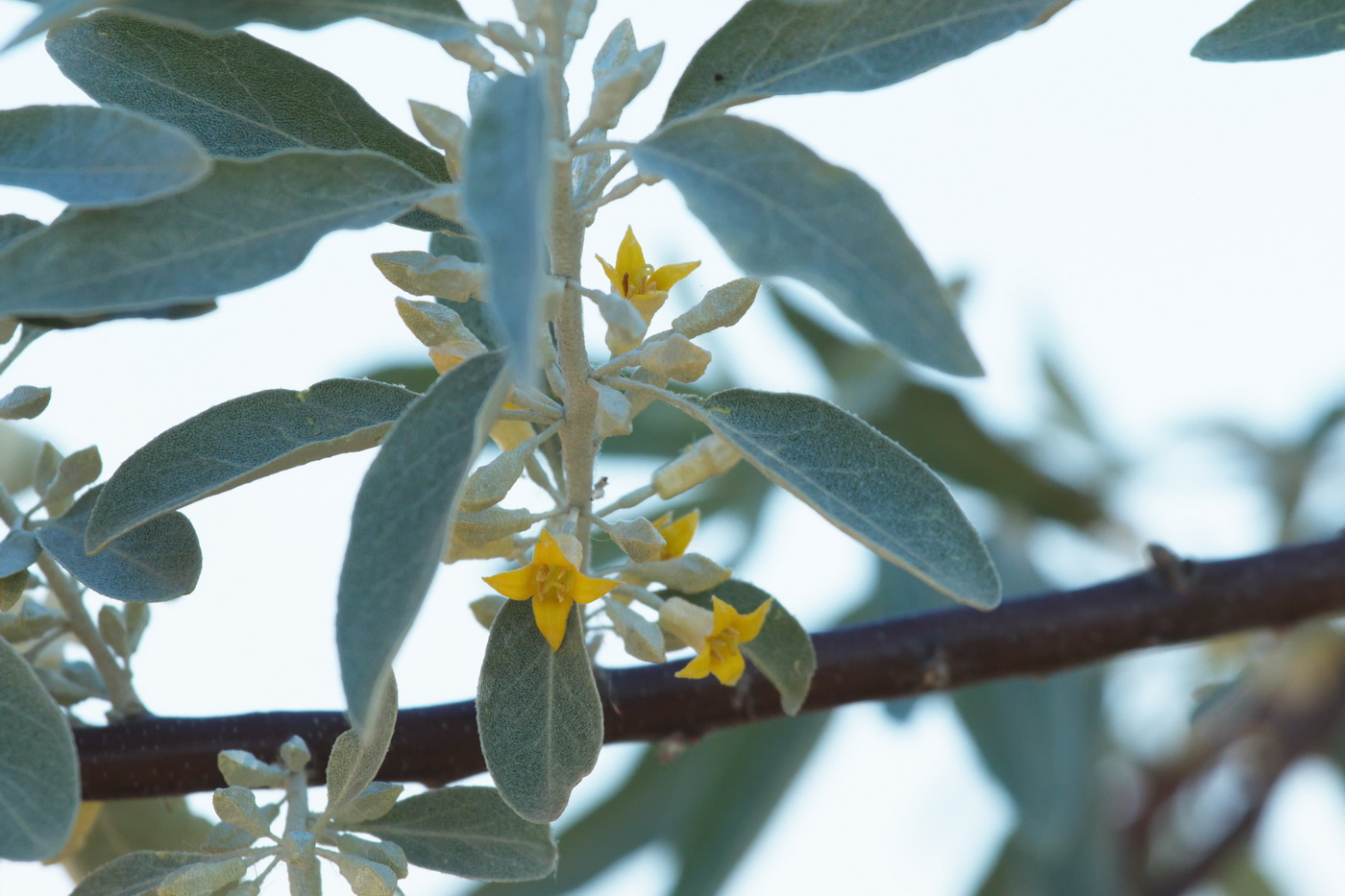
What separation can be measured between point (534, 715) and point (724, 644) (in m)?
0.18

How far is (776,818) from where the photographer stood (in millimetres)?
2799

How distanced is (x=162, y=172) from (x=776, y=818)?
7.56ft

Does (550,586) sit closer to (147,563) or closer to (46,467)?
(147,563)

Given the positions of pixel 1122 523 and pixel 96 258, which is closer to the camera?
pixel 96 258

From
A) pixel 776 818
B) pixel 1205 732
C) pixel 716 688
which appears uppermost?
pixel 716 688

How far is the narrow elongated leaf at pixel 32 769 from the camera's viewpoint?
85 centimetres

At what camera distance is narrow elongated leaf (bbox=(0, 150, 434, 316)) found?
768mm

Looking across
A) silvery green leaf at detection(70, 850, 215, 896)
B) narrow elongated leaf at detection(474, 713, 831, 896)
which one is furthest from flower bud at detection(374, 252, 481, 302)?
narrow elongated leaf at detection(474, 713, 831, 896)

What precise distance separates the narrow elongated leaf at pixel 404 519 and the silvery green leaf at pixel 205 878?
38cm

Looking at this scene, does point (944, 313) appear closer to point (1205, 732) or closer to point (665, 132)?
point (665, 132)

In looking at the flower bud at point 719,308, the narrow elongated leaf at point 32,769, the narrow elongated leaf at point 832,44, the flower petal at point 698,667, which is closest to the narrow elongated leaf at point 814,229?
the narrow elongated leaf at point 832,44

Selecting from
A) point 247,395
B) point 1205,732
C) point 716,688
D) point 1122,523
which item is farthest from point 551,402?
point 1205,732

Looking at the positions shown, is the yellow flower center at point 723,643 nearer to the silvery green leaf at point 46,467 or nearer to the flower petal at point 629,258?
the flower petal at point 629,258

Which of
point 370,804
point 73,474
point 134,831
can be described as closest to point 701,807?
point 134,831
